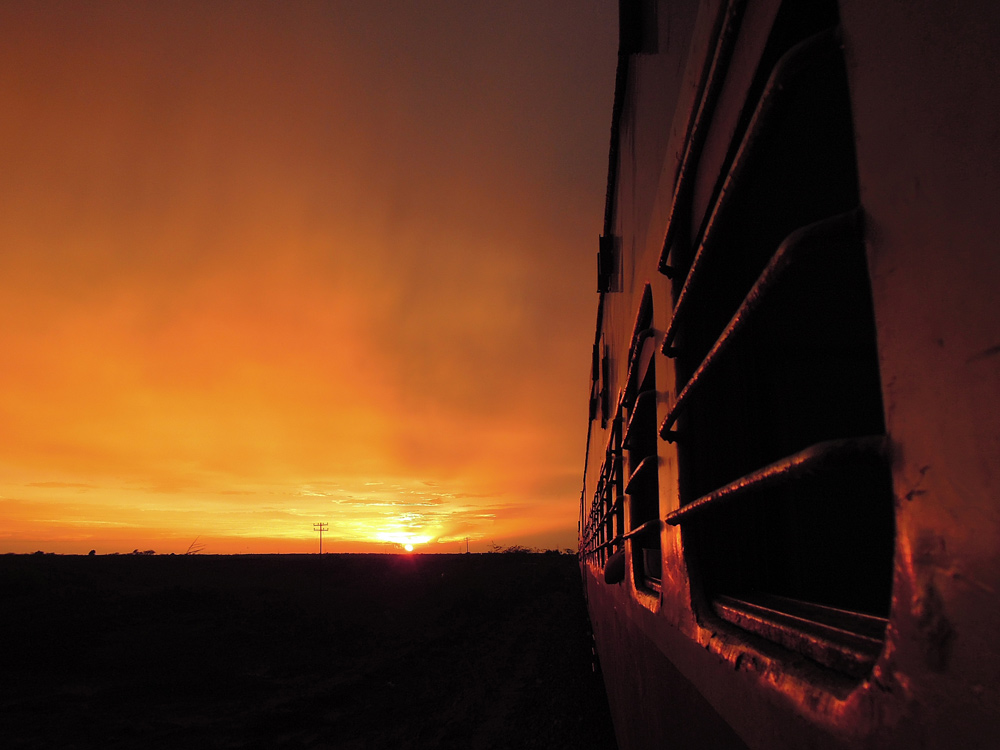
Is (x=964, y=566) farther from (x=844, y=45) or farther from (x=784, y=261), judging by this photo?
(x=844, y=45)

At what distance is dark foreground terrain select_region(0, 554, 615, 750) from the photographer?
8.02 m

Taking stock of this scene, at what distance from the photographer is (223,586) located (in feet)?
106

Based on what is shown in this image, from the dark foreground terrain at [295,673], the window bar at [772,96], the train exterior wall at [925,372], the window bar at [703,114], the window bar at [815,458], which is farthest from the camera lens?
the dark foreground terrain at [295,673]

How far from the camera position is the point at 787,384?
9.46 ft

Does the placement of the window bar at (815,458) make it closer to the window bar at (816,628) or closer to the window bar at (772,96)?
the window bar at (816,628)

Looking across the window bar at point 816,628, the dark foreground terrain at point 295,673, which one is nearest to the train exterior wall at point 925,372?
the window bar at point 816,628

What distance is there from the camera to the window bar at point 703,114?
119cm

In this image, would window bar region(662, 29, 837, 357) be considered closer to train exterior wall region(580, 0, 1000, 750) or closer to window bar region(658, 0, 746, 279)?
train exterior wall region(580, 0, 1000, 750)

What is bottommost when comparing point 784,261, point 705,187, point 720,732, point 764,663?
point 720,732

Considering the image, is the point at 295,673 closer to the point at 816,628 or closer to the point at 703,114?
the point at 816,628

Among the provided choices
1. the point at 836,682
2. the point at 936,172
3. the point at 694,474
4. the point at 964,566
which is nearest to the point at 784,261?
the point at 936,172

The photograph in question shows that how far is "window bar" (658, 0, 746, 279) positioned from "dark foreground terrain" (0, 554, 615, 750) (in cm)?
652

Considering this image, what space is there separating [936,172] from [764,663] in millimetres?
893

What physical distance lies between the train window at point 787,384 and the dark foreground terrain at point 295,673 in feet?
16.6
